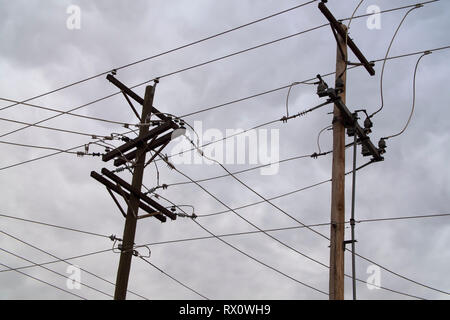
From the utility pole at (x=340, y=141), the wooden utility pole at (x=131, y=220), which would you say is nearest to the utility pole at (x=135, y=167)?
the wooden utility pole at (x=131, y=220)

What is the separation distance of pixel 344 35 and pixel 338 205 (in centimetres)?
401

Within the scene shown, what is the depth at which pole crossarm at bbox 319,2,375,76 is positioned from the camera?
39.8 ft

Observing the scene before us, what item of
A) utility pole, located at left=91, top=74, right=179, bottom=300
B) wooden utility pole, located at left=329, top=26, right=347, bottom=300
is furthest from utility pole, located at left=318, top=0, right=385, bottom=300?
utility pole, located at left=91, top=74, right=179, bottom=300

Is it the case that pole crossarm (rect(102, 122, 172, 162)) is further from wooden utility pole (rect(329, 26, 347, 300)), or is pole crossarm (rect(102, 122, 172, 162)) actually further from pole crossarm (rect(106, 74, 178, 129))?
wooden utility pole (rect(329, 26, 347, 300))

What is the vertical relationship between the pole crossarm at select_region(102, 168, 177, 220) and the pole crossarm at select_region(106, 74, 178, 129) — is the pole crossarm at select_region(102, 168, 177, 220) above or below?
below

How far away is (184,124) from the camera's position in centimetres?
1395

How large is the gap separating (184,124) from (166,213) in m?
2.22

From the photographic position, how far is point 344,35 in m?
12.4

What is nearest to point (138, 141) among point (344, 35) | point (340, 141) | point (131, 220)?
point (131, 220)

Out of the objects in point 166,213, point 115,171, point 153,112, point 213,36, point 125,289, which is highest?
point 213,36

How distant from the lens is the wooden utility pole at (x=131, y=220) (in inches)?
488

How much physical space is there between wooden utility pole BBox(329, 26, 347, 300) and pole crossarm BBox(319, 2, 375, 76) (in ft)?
2.96
